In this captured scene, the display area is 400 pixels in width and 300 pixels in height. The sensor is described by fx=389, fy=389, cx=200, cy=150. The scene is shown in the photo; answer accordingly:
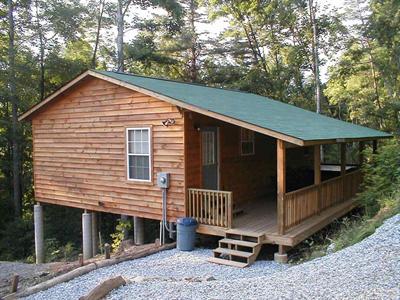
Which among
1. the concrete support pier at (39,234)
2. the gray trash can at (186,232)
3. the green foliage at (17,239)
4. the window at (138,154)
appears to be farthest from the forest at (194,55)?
the gray trash can at (186,232)

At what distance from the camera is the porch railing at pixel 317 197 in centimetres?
863

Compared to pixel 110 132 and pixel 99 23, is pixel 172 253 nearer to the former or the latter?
pixel 110 132

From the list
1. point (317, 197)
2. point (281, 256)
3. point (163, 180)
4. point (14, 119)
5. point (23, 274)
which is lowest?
point (23, 274)

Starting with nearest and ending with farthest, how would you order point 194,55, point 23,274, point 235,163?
point 23,274 → point 235,163 → point 194,55

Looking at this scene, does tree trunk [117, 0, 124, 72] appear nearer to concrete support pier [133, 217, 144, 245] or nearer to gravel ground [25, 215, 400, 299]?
concrete support pier [133, 217, 144, 245]

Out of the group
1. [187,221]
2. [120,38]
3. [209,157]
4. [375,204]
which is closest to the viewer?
[187,221]

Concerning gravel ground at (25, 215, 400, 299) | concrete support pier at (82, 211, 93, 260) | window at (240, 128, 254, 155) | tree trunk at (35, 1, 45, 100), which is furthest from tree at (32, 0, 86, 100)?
gravel ground at (25, 215, 400, 299)

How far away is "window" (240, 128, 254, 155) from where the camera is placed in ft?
39.0

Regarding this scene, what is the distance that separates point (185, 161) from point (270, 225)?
2.50 meters

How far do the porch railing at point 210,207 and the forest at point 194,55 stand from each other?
7.27 m

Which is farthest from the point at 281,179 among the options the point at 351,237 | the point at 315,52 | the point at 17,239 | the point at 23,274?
the point at 315,52

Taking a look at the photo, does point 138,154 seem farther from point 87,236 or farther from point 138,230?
point 87,236

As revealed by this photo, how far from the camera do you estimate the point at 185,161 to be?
925 cm

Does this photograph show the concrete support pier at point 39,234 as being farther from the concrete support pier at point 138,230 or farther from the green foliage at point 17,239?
the green foliage at point 17,239
